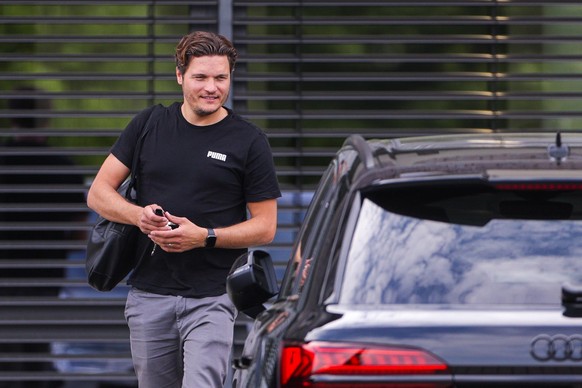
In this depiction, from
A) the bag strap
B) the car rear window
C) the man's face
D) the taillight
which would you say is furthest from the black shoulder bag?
the taillight

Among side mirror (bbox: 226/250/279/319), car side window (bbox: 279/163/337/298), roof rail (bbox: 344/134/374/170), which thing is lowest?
side mirror (bbox: 226/250/279/319)

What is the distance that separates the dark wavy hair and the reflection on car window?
2.09m

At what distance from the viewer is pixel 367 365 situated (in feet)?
12.9

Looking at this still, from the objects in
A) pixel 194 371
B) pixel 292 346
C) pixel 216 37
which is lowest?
pixel 194 371

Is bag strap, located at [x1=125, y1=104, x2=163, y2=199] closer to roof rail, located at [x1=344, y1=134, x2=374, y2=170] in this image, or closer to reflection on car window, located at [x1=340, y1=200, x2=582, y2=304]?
roof rail, located at [x1=344, y1=134, x2=374, y2=170]

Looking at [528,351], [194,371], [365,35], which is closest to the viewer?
[528,351]

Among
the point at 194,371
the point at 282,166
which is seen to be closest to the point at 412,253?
the point at 194,371

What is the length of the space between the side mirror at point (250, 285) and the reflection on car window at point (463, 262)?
0.77m

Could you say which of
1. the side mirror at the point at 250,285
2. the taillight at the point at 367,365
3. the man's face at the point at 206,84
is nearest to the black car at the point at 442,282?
the taillight at the point at 367,365

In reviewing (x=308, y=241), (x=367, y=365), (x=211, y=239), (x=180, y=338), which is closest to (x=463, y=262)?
(x=367, y=365)

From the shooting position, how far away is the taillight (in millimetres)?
3906

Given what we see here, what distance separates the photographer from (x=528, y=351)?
12.8ft

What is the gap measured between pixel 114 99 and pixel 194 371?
12.5 feet

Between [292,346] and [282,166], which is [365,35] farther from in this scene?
[292,346]
